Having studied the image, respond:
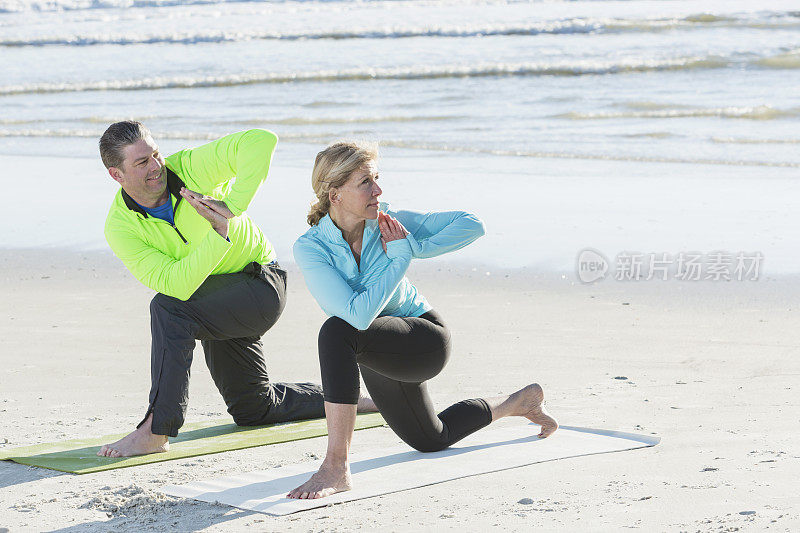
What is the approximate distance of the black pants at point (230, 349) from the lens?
15.4ft

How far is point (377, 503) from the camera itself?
158 inches

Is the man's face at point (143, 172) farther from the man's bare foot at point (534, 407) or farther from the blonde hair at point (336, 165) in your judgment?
the man's bare foot at point (534, 407)

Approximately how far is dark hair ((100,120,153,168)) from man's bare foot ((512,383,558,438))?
74.4 inches

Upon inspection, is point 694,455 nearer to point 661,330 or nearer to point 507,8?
point 661,330

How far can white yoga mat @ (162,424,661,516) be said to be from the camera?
161 inches

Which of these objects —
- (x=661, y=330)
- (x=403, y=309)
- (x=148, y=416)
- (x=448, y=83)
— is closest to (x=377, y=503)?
(x=403, y=309)

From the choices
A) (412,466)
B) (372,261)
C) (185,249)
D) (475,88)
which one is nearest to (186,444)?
(185,249)

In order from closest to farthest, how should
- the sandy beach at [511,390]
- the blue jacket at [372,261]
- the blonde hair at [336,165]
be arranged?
the sandy beach at [511,390], the blue jacket at [372,261], the blonde hair at [336,165]

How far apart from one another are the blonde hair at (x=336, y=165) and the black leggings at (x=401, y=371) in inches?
19.6

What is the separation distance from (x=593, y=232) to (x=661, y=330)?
225cm

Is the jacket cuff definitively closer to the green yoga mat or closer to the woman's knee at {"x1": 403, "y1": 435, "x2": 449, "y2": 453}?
the woman's knee at {"x1": 403, "y1": 435, "x2": 449, "y2": 453}

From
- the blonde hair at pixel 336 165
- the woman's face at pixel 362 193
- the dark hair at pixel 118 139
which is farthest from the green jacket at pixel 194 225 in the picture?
the woman's face at pixel 362 193

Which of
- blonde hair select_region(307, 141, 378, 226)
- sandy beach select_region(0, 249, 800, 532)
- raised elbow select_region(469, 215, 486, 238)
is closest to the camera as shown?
sandy beach select_region(0, 249, 800, 532)

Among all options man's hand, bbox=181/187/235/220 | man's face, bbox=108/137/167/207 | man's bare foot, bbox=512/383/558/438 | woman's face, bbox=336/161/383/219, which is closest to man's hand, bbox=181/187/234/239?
man's hand, bbox=181/187/235/220
